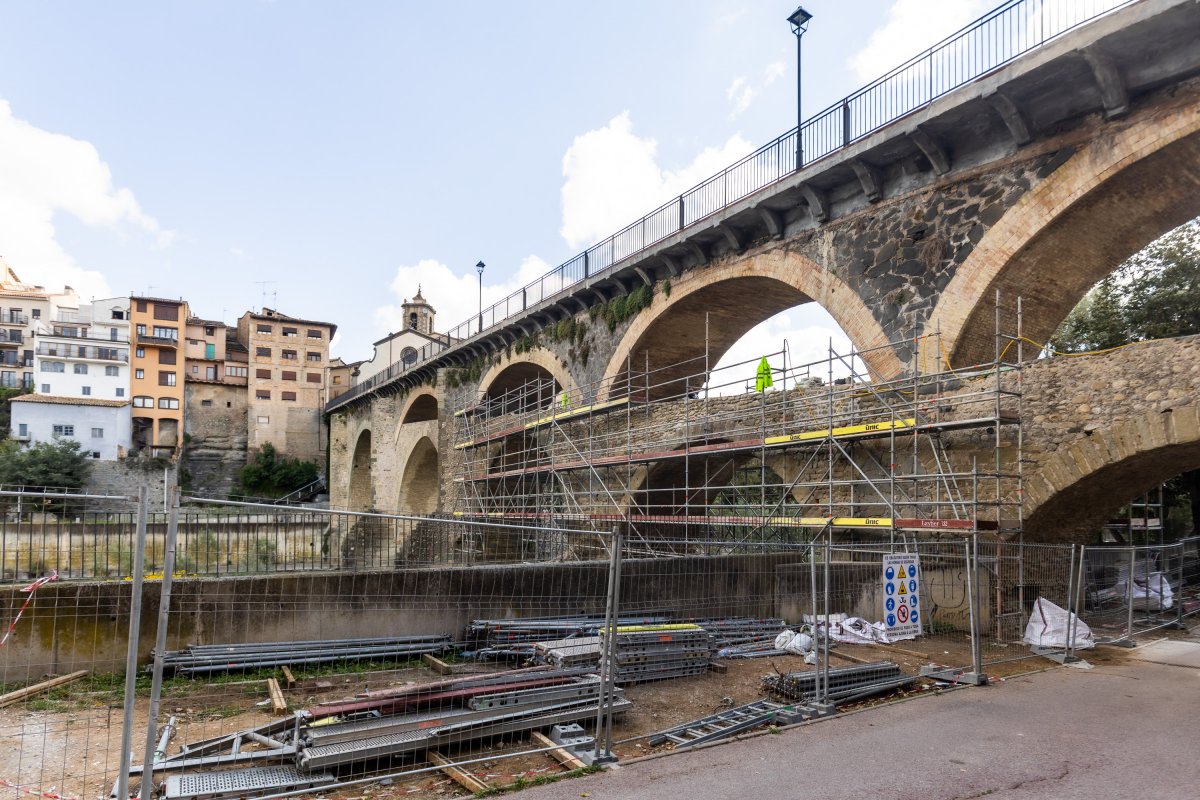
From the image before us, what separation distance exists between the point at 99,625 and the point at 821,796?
5.87m

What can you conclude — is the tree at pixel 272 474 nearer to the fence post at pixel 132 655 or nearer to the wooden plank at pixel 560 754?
the wooden plank at pixel 560 754

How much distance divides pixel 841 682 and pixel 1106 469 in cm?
439

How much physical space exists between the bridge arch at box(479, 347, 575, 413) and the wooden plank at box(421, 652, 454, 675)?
11579mm

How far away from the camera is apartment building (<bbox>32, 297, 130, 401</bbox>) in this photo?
49.9 meters

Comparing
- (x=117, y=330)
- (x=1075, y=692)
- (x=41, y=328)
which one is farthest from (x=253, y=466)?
(x=1075, y=692)

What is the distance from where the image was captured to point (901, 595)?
6.73 metres

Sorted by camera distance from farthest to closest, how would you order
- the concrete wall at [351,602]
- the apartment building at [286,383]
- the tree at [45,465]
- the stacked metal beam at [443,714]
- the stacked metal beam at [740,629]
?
the apartment building at [286,383]
the tree at [45,465]
the stacked metal beam at [740,629]
the concrete wall at [351,602]
the stacked metal beam at [443,714]

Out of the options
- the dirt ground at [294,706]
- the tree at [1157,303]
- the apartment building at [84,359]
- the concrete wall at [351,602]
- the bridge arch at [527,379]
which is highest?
the apartment building at [84,359]

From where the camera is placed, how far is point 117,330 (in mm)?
52094

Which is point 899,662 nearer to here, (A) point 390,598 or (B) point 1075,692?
(B) point 1075,692

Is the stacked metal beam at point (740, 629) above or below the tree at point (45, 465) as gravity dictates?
below

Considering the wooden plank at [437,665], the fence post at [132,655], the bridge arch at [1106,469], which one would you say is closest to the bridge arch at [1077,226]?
the bridge arch at [1106,469]

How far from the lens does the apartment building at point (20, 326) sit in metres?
56.3

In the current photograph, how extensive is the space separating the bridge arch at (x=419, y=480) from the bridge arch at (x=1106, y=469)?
87.1 feet
